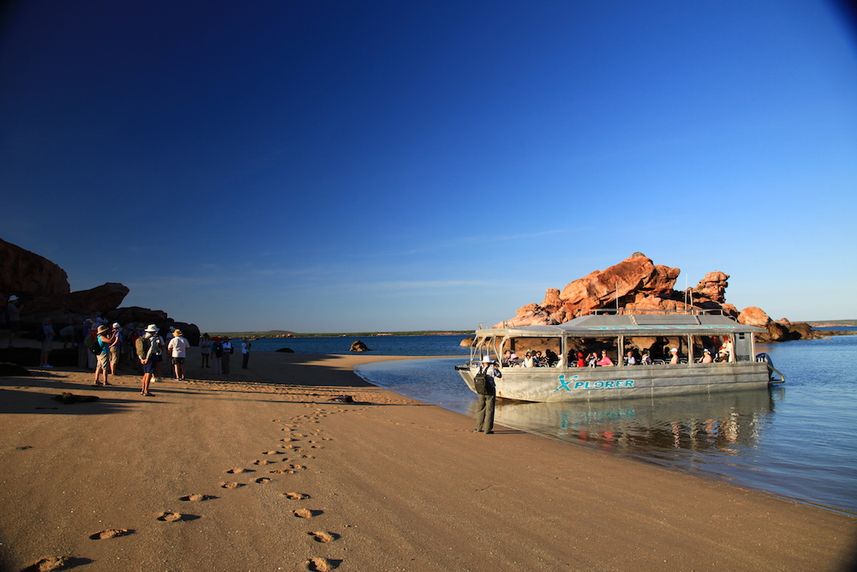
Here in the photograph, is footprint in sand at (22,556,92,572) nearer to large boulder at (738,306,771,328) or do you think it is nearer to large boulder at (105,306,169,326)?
large boulder at (105,306,169,326)

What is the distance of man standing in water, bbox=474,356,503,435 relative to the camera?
12.6 metres

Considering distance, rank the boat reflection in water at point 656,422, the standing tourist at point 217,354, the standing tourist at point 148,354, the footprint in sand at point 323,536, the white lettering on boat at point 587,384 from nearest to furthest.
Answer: the footprint in sand at point 323,536 < the boat reflection in water at point 656,422 < the standing tourist at point 148,354 < the white lettering on boat at point 587,384 < the standing tourist at point 217,354

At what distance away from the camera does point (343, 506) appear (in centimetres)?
590

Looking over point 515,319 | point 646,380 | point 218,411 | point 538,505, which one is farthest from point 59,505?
point 515,319

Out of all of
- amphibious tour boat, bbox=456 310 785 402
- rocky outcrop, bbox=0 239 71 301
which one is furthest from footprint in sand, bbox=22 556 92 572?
rocky outcrop, bbox=0 239 71 301

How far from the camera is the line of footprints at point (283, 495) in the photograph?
4.10 meters

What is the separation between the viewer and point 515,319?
264 feet

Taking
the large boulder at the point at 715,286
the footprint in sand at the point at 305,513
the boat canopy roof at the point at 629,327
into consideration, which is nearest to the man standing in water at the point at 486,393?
the footprint in sand at the point at 305,513

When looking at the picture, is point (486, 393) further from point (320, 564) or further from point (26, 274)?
point (26, 274)

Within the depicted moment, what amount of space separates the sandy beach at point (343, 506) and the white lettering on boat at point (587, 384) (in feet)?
33.6

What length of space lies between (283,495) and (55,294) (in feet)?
195

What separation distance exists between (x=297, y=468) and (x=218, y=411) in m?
5.38

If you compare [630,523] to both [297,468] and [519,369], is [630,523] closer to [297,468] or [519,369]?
[297,468]

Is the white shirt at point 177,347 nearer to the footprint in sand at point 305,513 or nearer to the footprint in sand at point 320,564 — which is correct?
the footprint in sand at point 305,513
